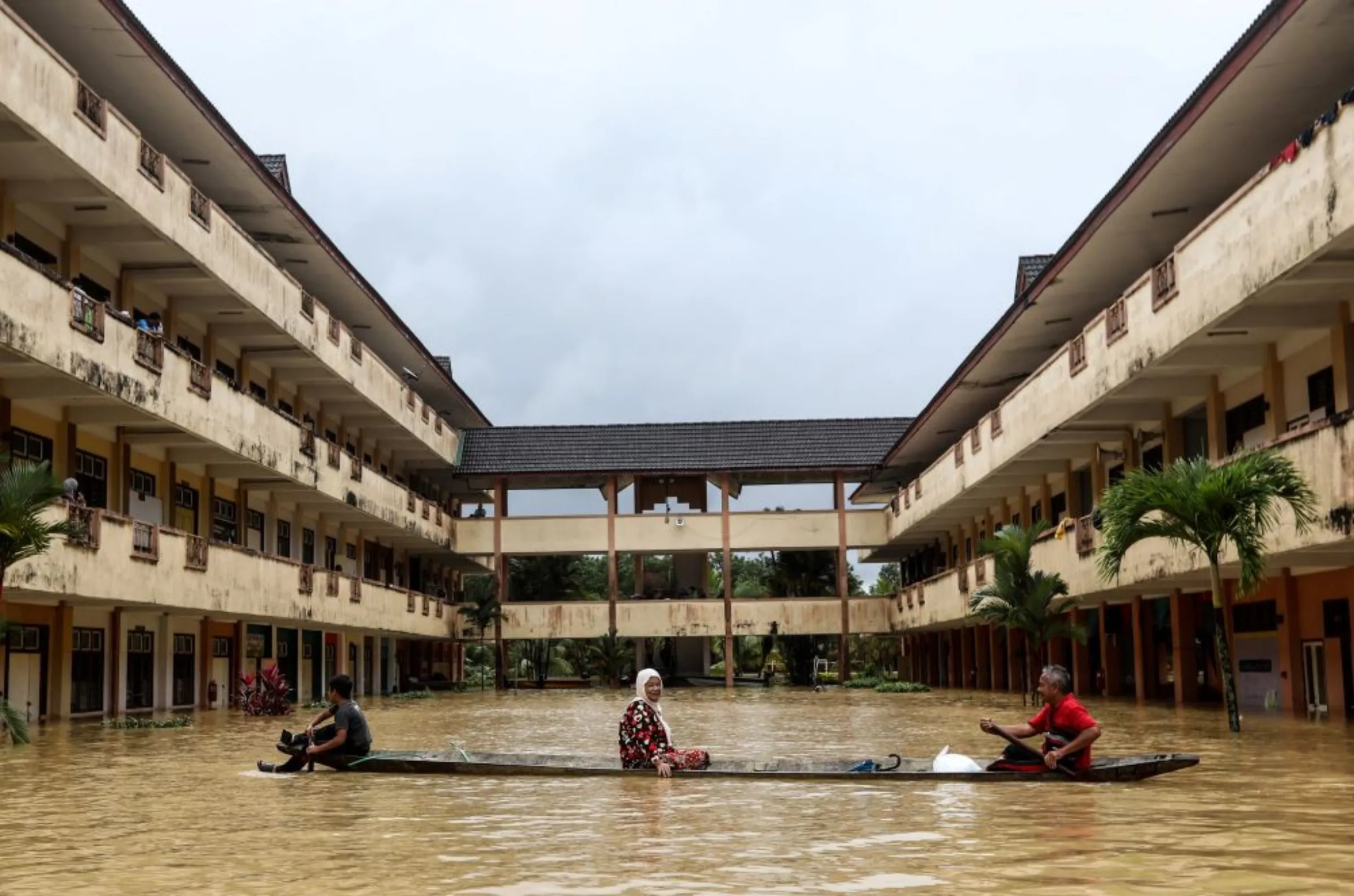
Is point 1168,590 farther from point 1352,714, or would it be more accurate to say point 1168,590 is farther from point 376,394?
point 376,394

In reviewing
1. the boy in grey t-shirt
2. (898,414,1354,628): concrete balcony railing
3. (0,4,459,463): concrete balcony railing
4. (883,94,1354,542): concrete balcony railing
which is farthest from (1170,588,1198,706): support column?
the boy in grey t-shirt

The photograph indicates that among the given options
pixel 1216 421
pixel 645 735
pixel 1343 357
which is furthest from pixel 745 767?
pixel 1216 421

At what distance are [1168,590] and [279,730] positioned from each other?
62.9 ft

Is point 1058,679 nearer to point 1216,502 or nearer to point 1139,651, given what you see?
point 1216,502

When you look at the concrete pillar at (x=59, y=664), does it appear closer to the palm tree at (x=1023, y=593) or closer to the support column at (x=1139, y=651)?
the palm tree at (x=1023, y=593)

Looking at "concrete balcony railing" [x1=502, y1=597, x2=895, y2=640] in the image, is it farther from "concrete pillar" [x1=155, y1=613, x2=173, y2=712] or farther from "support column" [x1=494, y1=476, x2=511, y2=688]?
"concrete pillar" [x1=155, y1=613, x2=173, y2=712]

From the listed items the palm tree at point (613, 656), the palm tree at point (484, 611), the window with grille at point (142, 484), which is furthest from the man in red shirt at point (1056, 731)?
the palm tree at point (484, 611)

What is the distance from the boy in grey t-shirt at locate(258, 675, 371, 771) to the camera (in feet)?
55.7

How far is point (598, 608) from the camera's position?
61688 millimetres

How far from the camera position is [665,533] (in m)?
62.3

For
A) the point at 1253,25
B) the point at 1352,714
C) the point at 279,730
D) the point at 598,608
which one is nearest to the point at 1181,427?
the point at 1352,714

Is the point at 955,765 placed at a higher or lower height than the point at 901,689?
higher

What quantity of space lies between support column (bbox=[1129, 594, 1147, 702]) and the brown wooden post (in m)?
25.5

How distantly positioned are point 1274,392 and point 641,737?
1621 cm
